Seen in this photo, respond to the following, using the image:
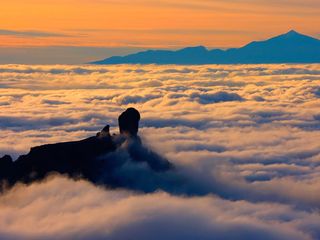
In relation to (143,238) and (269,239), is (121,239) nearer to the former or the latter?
(143,238)

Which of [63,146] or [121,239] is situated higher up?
[63,146]

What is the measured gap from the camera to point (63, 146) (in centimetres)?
19838

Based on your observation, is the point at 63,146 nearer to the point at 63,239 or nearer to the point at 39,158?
the point at 39,158

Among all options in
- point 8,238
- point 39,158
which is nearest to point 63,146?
point 39,158

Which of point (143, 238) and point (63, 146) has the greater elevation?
point (63, 146)

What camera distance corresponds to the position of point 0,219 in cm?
19750

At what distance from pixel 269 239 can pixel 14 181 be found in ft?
277

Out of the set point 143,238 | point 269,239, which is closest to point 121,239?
point 143,238

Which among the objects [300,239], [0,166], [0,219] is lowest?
[300,239]

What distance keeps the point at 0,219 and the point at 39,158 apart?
2310 cm

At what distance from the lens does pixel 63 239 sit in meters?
200

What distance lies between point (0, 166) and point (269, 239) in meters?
89.1

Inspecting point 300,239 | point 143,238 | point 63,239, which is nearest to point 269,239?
point 300,239

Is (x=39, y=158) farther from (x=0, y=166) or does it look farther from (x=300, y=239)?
(x=300, y=239)
